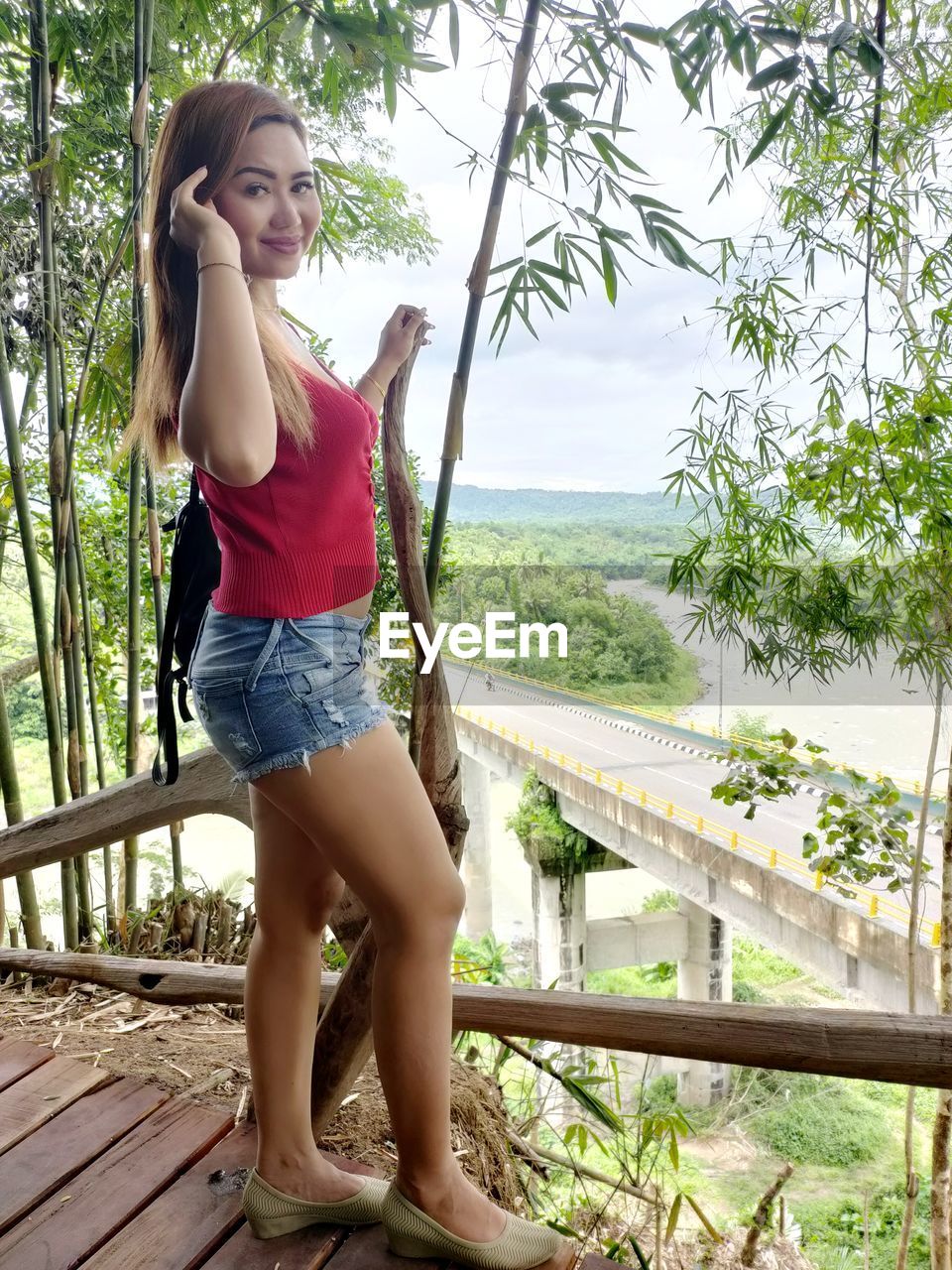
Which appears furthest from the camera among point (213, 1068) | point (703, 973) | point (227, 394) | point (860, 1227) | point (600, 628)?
point (703, 973)

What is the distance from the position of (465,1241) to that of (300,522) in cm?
64

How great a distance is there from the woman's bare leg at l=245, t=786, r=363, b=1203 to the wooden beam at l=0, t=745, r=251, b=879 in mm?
300

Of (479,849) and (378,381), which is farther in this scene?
(479,849)

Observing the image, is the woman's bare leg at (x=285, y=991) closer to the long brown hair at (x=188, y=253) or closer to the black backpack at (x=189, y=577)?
the black backpack at (x=189, y=577)

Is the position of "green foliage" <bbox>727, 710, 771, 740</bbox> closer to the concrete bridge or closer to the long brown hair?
the concrete bridge

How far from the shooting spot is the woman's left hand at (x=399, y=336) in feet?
3.01

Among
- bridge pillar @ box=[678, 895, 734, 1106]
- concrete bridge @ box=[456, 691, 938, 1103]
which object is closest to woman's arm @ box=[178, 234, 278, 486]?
concrete bridge @ box=[456, 691, 938, 1103]

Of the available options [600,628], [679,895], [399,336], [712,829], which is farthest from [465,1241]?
[600,628]

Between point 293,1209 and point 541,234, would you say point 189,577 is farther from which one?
point 293,1209

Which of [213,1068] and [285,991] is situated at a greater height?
[285,991]

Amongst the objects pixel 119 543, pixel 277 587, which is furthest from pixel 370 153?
pixel 277 587

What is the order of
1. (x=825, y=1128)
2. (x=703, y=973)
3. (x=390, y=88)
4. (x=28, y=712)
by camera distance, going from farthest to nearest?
(x=703, y=973)
(x=825, y=1128)
(x=28, y=712)
(x=390, y=88)

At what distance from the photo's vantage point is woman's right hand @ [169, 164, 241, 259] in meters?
0.71

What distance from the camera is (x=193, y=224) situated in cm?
72
